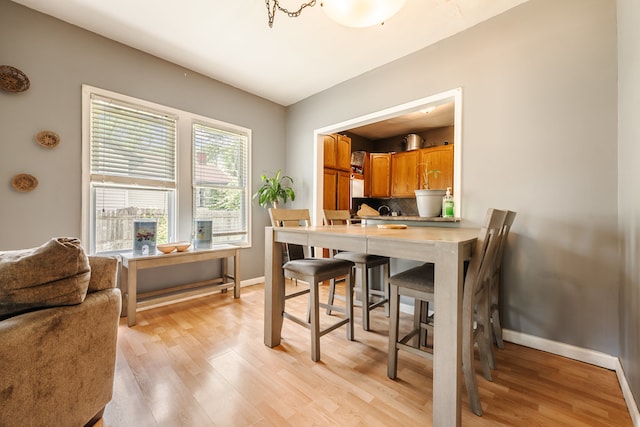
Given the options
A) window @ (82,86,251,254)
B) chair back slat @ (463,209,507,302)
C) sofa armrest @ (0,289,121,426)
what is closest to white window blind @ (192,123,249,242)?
window @ (82,86,251,254)

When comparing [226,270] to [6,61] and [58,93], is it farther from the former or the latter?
[6,61]

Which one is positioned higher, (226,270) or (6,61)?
(6,61)

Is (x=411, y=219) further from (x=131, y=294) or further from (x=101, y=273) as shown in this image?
(x=131, y=294)

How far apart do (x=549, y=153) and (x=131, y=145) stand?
3.78 metres

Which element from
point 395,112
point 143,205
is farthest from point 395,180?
point 143,205

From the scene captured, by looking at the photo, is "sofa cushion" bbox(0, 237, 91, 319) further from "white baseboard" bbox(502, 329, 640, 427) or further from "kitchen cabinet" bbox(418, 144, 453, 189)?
"kitchen cabinet" bbox(418, 144, 453, 189)

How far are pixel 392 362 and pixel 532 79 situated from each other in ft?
7.66

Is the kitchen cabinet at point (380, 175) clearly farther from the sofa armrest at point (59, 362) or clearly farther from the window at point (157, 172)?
the sofa armrest at point (59, 362)

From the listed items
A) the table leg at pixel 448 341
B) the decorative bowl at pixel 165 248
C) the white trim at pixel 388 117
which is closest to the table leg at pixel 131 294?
the decorative bowl at pixel 165 248

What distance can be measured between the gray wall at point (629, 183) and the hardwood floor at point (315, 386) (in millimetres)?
314

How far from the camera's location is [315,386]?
5.00 feet

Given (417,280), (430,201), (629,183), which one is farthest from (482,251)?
(430,201)

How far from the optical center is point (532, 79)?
2006 millimetres

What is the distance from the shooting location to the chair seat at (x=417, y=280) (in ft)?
4.83
